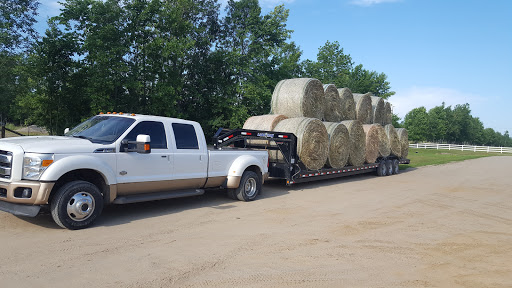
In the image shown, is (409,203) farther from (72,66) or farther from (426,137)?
(426,137)

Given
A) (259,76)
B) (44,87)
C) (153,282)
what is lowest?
(153,282)

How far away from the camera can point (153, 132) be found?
698cm

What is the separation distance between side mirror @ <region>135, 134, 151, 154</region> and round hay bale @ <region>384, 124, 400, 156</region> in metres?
12.7

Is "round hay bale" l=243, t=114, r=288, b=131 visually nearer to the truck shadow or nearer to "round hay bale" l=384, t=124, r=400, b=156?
the truck shadow

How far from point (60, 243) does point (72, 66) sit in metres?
13.7

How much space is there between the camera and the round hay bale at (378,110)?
16.5 m

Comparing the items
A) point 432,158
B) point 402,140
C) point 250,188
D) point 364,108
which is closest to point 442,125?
point 432,158

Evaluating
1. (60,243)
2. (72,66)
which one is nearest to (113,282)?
(60,243)

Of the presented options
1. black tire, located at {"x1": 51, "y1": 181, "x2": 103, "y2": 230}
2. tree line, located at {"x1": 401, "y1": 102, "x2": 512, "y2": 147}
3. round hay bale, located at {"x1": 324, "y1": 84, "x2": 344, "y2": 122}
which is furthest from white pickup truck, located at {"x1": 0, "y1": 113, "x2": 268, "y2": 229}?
tree line, located at {"x1": 401, "y1": 102, "x2": 512, "y2": 147}

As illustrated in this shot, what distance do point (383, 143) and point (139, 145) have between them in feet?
39.9

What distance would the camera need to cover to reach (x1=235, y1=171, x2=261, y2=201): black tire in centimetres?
866

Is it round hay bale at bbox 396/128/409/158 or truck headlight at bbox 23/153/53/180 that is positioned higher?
round hay bale at bbox 396/128/409/158

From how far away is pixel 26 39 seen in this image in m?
21.7

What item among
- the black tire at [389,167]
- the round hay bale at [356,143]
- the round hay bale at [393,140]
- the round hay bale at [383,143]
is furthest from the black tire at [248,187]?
the round hay bale at [393,140]
